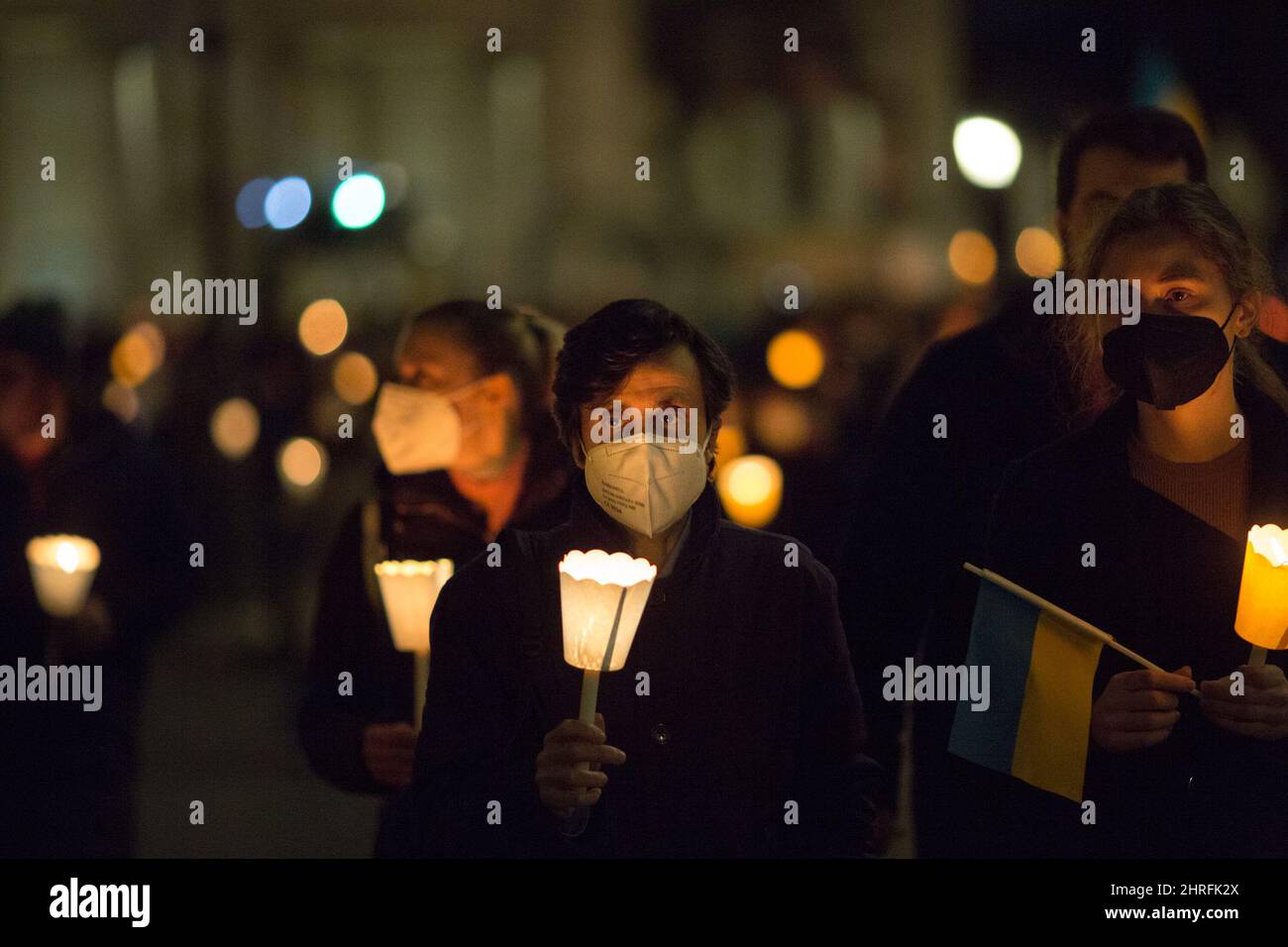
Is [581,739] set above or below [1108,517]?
below

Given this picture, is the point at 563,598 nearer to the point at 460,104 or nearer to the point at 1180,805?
the point at 1180,805

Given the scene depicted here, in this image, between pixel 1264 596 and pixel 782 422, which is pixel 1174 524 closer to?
pixel 1264 596

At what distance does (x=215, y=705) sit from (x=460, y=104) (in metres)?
2.44

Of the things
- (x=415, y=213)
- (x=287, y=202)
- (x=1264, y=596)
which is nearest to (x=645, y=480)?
(x=1264, y=596)

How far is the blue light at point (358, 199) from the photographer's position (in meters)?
4.29

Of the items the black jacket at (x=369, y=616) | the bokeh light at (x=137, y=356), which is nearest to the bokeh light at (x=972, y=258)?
the black jacket at (x=369, y=616)

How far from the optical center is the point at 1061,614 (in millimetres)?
3463

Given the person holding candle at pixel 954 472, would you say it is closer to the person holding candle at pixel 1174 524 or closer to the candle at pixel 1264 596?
the person holding candle at pixel 1174 524

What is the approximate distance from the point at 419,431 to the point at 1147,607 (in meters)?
1.65

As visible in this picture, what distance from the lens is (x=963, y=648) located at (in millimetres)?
3611

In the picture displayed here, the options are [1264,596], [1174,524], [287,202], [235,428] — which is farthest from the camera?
[235,428]
